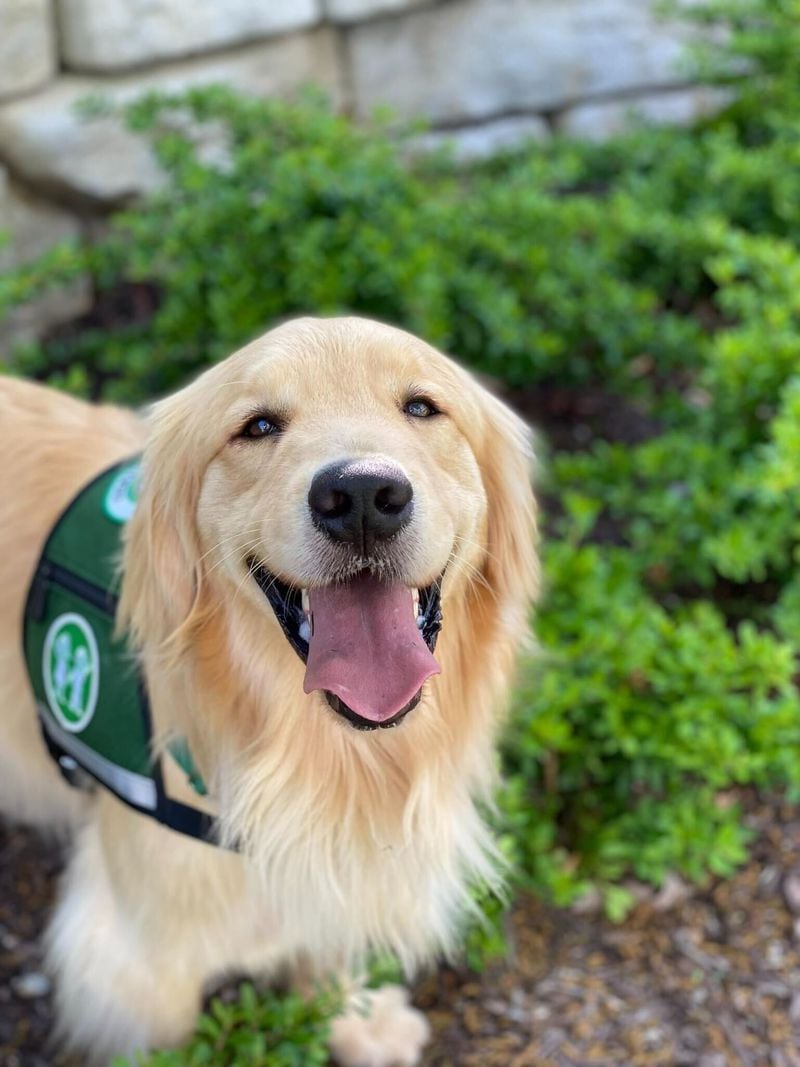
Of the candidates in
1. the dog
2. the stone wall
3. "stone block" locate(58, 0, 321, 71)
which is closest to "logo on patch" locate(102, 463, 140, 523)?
the dog

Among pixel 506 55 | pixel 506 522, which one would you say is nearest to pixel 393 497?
pixel 506 522

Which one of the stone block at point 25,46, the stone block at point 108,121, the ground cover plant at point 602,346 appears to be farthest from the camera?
the stone block at point 108,121

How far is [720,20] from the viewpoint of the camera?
489cm

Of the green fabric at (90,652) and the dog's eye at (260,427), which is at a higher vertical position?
the dog's eye at (260,427)

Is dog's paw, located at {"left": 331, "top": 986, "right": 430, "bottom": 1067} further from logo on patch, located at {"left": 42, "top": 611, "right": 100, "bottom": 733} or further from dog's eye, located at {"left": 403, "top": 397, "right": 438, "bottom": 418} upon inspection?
dog's eye, located at {"left": 403, "top": 397, "right": 438, "bottom": 418}

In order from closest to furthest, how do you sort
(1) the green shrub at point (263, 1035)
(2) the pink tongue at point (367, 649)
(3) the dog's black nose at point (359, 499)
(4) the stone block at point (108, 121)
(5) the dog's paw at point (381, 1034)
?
(3) the dog's black nose at point (359, 499)
(2) the pink tongue at point (367, 649)
(1) the green shrub at point (263, 1035)
(5) the dog's paw at point (381, 1034)
(4) the stone block at point (108, 121)

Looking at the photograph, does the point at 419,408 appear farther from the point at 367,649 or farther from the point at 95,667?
the point at 95,667

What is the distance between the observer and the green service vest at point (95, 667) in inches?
76.1

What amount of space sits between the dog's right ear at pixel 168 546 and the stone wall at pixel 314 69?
2.65m

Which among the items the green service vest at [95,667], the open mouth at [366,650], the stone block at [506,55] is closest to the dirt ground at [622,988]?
the green service vest at [95,667]

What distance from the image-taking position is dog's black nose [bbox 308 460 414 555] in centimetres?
151

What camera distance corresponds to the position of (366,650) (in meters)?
1.64

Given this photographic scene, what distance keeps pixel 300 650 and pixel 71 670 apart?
62 centimetres

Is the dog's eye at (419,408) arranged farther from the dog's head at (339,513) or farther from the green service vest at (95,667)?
the green service vest at (95,667)
